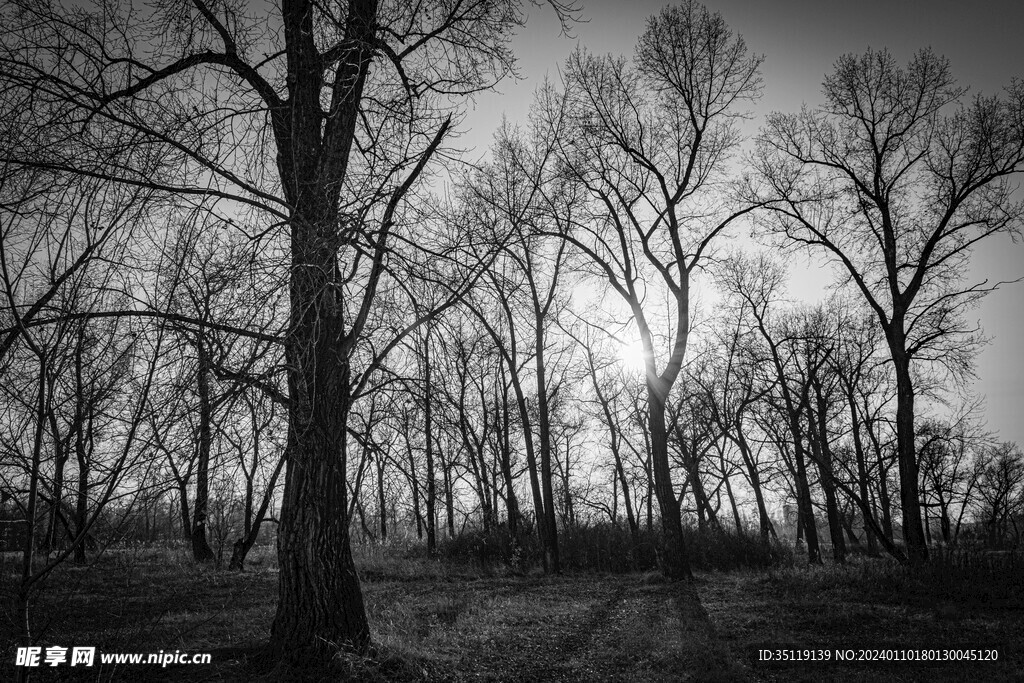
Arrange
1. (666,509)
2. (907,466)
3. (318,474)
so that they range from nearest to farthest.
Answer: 1. (318,474)
2. (666,509)
3. (907,466)

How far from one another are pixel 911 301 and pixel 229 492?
14266mm

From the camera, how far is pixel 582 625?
7.27 metres

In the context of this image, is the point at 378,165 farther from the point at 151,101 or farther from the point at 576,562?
the point at 576,562

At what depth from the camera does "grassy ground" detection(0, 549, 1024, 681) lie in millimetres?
4941

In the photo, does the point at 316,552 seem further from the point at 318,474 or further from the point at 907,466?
the point at 907,466

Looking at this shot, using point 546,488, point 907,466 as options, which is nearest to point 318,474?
point 546,488

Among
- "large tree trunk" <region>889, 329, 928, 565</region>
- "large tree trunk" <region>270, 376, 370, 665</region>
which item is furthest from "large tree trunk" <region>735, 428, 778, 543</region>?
"large tree trunk" <region>270, 376, 370, 665</region>

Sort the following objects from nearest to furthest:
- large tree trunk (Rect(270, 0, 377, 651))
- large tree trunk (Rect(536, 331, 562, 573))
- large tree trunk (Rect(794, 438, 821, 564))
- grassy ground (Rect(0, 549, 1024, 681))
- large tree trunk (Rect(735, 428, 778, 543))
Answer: large tree trunk (Rect(270, 0, 377, 651))
grassy ground (Rect(0, 549, 1024, 681))
large tree trunk (Rect(536, 331, 562, 573))
large tree trunk (Rect(794, 438, 821, 564))
large tree trunk (Rect(735, 428, 778, 543))

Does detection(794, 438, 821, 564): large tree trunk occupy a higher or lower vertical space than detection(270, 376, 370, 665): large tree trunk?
lower

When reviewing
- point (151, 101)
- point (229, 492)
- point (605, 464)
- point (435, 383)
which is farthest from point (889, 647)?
point (605, 464)

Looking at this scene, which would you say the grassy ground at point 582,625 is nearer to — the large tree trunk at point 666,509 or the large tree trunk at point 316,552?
the large tree trunk at point 316,552

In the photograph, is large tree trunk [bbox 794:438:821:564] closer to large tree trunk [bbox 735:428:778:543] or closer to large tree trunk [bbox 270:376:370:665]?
large tree trunk [bbox 735:428:778:543]

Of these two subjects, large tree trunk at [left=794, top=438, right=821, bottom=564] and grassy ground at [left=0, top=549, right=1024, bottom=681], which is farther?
large tree trunk at [left=794, top=438, right=821, bottom=564]

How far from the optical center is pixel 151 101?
3.24 meters
